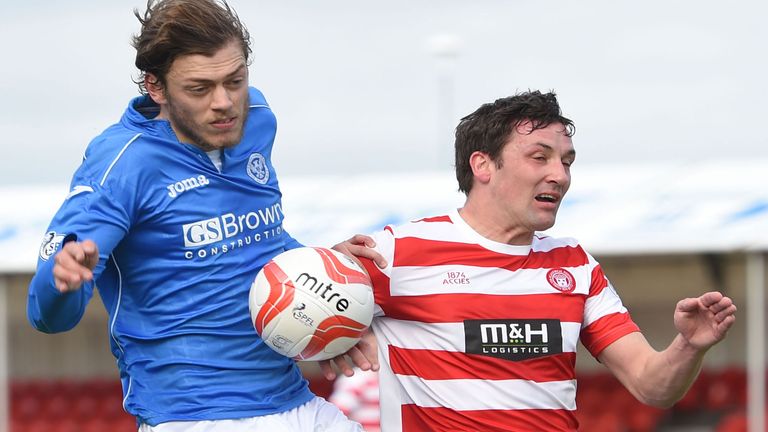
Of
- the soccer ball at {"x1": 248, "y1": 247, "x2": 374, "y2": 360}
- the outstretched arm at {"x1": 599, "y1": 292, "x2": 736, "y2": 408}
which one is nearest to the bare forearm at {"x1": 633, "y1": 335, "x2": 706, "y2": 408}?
the outstretched arm at {"x1": 599, "y1": 292, "x2": 736, "y2": 408}

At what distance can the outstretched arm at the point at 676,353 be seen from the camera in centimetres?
390

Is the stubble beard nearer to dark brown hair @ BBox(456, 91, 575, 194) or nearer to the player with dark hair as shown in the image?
the player with dark hair

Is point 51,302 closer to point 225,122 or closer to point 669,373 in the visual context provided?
point 225,122

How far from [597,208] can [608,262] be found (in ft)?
9.91

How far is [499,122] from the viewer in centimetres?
449

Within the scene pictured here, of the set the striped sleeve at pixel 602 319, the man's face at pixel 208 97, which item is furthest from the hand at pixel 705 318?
the man's face at pixel 208 97

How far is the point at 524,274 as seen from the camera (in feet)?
14.5

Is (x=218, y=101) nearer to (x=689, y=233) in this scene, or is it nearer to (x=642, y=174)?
(x=689, y=233)

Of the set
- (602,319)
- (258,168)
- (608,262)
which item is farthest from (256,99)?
(608,262)

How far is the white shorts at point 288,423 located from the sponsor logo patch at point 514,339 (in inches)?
20.6

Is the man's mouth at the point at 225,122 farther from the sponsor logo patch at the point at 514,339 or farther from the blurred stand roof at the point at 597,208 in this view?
the blurred stand roof at the point at 597,208

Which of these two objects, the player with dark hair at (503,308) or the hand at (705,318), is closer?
the hand at (705,318)

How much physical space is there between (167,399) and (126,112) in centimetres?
96

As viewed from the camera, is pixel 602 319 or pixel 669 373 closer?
pixel 669 373
